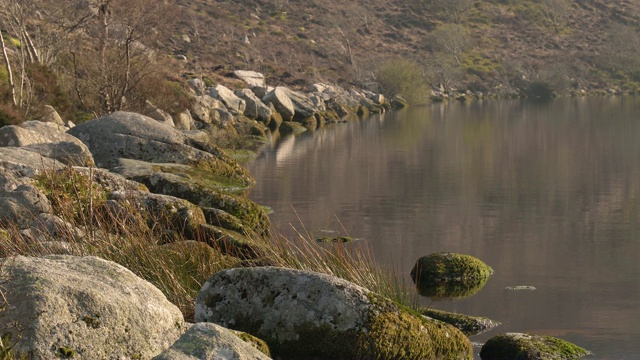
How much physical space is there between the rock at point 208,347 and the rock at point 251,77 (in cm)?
7449

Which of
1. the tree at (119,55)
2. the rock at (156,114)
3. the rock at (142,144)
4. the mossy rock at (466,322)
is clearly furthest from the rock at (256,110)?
the mossy rock at (466,322)

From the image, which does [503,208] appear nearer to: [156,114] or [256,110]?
[156,114]

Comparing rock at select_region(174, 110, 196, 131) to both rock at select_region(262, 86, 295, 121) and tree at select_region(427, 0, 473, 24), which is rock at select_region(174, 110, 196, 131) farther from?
tree at select_region(427, 0, 473, 24)

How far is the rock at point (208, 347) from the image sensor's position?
7617 mm

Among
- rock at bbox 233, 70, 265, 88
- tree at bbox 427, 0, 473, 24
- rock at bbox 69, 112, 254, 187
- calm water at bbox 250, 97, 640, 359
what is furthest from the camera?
tree at bbox 427, 0, 473, 24

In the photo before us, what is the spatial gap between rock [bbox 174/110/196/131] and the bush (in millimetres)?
49688

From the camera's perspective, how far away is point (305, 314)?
10.2 m

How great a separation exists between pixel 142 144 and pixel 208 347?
22.4m

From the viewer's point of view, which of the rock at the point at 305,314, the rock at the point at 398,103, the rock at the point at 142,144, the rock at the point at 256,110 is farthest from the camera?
the rock at the point at 398,103

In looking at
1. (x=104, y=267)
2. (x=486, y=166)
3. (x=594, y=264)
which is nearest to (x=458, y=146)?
(x=486, y=166)

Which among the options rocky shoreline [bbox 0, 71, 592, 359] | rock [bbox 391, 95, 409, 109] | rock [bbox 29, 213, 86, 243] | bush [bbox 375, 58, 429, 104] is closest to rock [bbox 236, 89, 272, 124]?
rock [bbox 391, 95, 409, 109]

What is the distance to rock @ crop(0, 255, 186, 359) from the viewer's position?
745 centimetres

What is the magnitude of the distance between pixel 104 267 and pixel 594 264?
14253mm

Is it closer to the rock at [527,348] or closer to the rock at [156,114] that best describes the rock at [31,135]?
the rock at [156,114]
